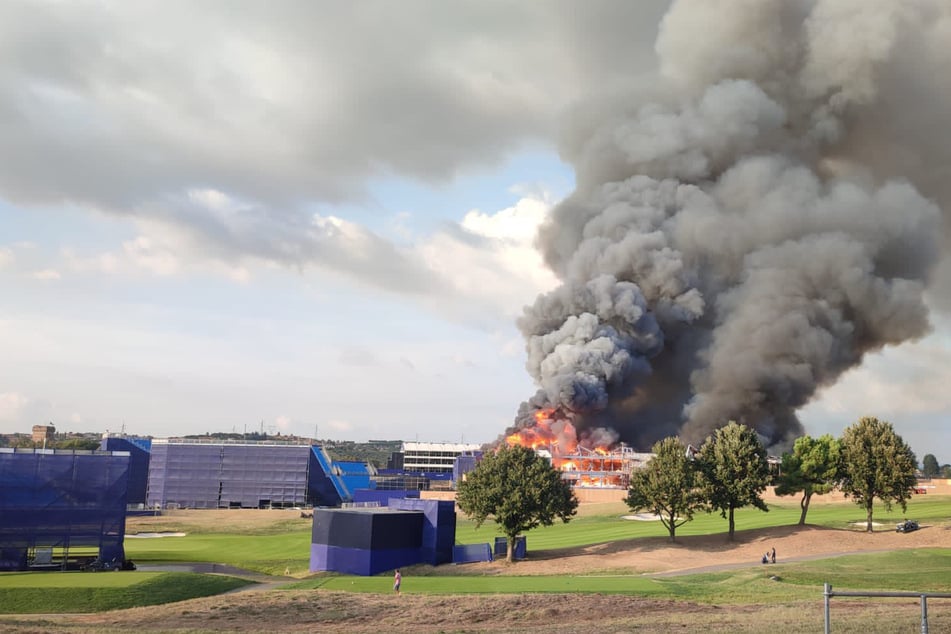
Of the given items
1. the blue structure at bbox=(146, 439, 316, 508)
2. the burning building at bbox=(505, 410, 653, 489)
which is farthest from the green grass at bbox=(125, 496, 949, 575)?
the blue structure at bbox=(146, 439, 316, 508)

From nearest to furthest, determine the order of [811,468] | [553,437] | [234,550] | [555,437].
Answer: [811,468]
[234,550]
[555,437]
[553,437]

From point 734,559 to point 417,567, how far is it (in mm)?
17836

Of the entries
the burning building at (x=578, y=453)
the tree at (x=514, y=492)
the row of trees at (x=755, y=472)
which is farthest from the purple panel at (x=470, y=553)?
the burning building at (x=578, y=453)

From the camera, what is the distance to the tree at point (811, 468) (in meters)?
53.9

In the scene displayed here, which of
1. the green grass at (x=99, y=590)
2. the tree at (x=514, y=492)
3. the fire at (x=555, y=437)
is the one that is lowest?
the green grass at (x=99, y=590)

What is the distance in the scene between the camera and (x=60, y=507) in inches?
1768

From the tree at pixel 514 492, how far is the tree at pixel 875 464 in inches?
756

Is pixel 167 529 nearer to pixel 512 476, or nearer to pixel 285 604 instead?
pixel 512 476

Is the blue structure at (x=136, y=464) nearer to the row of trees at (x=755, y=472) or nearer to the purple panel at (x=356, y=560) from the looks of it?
the purple panel at (x=356, y=560)

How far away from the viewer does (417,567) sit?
45906 millimetres

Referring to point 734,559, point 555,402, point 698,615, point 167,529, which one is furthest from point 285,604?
point 555,402

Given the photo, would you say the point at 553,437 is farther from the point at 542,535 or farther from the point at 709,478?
the point at 709,478

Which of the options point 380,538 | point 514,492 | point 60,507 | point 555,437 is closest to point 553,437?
point 555,437

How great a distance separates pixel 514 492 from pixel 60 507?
25662 millimetres
